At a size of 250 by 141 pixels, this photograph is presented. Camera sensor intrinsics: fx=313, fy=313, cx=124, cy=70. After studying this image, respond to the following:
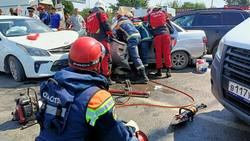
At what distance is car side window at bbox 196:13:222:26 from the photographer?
9.55 meters

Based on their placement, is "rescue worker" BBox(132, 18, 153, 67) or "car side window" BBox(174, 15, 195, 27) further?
"car side window" BBox(174, 15, 195, 27)

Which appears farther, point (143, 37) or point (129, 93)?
point (143, 37)

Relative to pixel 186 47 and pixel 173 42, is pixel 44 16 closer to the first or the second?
pixel 173 42

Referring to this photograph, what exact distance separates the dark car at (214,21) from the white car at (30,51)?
407 cm

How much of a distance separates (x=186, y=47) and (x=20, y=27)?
165 inches

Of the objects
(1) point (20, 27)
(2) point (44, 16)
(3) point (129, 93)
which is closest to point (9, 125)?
(3) point (129, 93)

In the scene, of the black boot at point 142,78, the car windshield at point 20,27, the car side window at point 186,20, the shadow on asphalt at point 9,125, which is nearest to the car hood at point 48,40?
the car windshield at point 20,27

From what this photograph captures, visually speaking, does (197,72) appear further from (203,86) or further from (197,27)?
(197,27)

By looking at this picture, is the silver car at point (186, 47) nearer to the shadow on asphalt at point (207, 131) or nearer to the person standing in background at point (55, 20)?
the shadow on asphalt at point (207, 131)

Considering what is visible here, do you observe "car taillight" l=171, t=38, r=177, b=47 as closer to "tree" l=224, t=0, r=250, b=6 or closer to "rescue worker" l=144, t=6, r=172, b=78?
"rescue worker" l=144, t=6, r=172, b=78

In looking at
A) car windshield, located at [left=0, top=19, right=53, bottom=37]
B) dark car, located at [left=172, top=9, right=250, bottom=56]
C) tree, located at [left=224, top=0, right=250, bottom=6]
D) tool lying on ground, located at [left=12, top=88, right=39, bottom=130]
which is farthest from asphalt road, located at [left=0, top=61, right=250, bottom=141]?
tree, located at [left=224, top=0, right=250, bottom=6]

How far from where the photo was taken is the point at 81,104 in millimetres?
1934

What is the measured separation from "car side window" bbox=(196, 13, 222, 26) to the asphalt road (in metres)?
3.46

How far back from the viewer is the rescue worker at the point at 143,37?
734 centimetres
